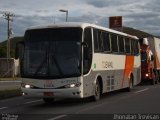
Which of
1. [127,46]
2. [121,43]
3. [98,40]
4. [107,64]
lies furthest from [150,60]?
[98,40]

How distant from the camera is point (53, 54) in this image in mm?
18984

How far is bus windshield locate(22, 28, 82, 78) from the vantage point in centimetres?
1884

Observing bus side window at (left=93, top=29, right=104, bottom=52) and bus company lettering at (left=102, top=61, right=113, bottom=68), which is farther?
bus company lettering at (left=102, top=61, right=113, bottom=68)

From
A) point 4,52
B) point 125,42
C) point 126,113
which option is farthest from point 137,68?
point 4,52

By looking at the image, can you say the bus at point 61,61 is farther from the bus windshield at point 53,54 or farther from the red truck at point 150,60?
the red truck at point 150,60

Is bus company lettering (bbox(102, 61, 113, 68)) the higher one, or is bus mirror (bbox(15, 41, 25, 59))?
bus mirror (bbox(15, 41, 25, 59))

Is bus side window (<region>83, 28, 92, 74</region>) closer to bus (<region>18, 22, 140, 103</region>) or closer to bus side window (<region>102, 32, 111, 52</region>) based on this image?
bus (<region>18, 22, 140, 103</region>)

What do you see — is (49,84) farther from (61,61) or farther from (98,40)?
(98,40)

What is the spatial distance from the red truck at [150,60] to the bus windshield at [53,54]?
16.4 metres

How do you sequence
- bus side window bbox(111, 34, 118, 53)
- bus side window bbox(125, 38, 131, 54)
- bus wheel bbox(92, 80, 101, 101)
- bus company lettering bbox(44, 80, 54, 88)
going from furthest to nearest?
bus side window bbox(125, 38, 131, 54)
bus side window bbox(111, 34, 118, 53)
bus wheel bbox(92, 80, 101, 101)
bus company lettering bbox(44, 80, 54, 88)

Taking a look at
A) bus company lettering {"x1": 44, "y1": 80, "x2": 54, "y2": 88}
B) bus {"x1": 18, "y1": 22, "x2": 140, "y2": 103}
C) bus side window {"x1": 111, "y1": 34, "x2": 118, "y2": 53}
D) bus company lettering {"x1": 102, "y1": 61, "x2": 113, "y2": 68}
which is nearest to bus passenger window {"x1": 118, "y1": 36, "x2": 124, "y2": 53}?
bus side window {"x1": 111, "y1": 34, "x2": 118, "y2": 53}

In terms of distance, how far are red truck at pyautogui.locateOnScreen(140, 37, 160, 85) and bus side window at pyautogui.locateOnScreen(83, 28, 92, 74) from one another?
1556cm

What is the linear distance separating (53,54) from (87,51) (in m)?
1.33

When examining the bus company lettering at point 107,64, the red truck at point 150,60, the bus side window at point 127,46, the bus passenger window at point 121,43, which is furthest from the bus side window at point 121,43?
the red truck at point 150,60
